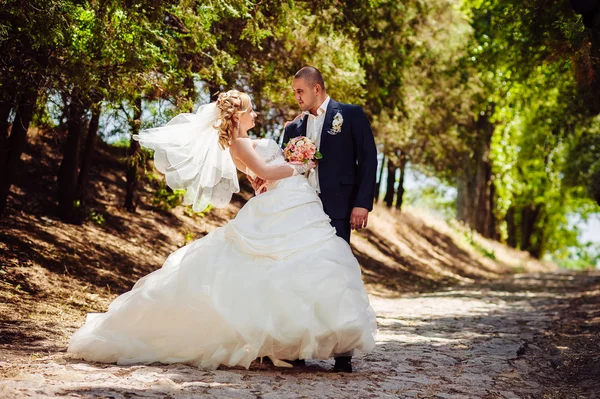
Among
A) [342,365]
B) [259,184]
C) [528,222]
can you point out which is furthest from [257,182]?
[528,222]

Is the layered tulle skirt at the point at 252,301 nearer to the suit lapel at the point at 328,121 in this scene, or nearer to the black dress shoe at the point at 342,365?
the black dress shoe at the point at 342,365

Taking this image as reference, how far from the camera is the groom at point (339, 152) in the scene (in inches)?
263

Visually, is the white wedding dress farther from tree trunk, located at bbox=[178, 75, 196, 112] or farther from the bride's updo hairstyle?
tree trunk, located at bbox=[178, 75, 196, 112]

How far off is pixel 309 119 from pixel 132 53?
3.27m

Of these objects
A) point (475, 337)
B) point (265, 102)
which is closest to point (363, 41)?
point (265, 102)

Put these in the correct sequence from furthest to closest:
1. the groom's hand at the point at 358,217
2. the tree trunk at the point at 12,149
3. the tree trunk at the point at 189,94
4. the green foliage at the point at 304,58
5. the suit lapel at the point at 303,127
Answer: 1. the tree trunk at the point at 12,149
2. the tree trunk at the point at 189,94
3. the green foliage at the point at 304,58
4. the suit lapel at the point at 303,127
5. the groom's hand at the point at 358,217

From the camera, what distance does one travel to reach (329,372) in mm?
6547

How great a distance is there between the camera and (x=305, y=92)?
6719 mm

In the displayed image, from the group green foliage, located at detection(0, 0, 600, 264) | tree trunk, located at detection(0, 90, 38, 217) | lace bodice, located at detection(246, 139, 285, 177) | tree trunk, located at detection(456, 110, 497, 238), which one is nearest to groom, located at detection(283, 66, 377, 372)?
lace bodice, located at detection(246, 139, 285, 177)

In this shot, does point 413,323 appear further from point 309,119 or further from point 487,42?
point 487,42

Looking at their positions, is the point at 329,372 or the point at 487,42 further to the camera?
the point at 487,42

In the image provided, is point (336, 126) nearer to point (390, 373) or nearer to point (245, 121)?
point (245, 121)

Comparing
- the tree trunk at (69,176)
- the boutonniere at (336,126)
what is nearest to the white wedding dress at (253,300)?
the boutonniere at (336,126)

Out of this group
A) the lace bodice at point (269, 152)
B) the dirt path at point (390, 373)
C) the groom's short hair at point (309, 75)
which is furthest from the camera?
the lace bodice at point (269, 152)
